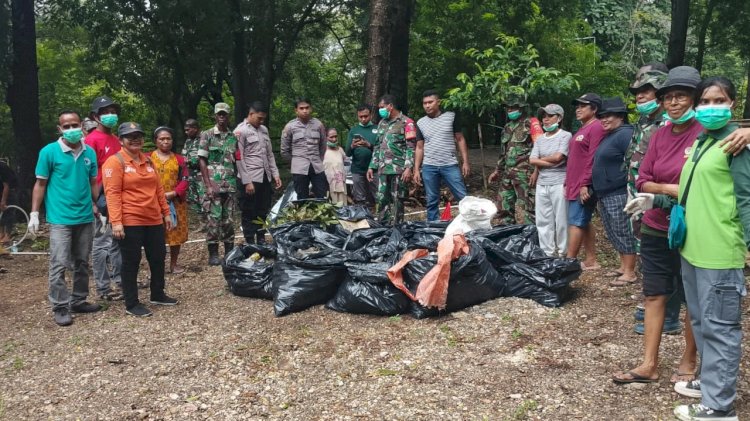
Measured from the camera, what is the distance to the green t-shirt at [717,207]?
257cm

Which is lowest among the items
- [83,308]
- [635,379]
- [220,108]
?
[83,308]

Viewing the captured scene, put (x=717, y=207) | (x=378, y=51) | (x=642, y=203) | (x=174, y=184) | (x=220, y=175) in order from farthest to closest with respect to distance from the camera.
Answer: (x=378, y=51)
(x=220, y=175)
(x=174, y=184)
(x=642, y=203)
(x=717, y=207)

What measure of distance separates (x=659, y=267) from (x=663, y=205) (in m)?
0.33

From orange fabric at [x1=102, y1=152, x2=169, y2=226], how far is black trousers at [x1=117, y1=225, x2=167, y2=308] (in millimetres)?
69

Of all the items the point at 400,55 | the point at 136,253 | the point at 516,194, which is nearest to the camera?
the point at 136,253

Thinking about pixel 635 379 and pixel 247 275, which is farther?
pixel 247 275

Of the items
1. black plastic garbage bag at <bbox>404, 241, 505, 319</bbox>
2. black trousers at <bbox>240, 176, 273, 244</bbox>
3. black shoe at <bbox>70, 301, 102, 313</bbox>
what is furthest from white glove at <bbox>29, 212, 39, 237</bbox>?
black plastic garbage bag at <bbox>404, 241, 505, 319</bbox>

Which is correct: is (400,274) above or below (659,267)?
below

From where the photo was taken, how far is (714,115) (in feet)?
8.83

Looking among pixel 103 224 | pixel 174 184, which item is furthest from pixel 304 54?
pixel 103 224

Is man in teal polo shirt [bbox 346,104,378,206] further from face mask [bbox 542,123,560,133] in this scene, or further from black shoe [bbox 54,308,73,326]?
black shoe [bbox 54,308,73,326]

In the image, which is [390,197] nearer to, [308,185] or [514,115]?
[308,185]

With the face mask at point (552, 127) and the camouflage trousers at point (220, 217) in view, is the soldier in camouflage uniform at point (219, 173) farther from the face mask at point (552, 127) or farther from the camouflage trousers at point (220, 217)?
the face mask at point (552, 127)

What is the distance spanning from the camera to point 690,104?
9.92 ft
